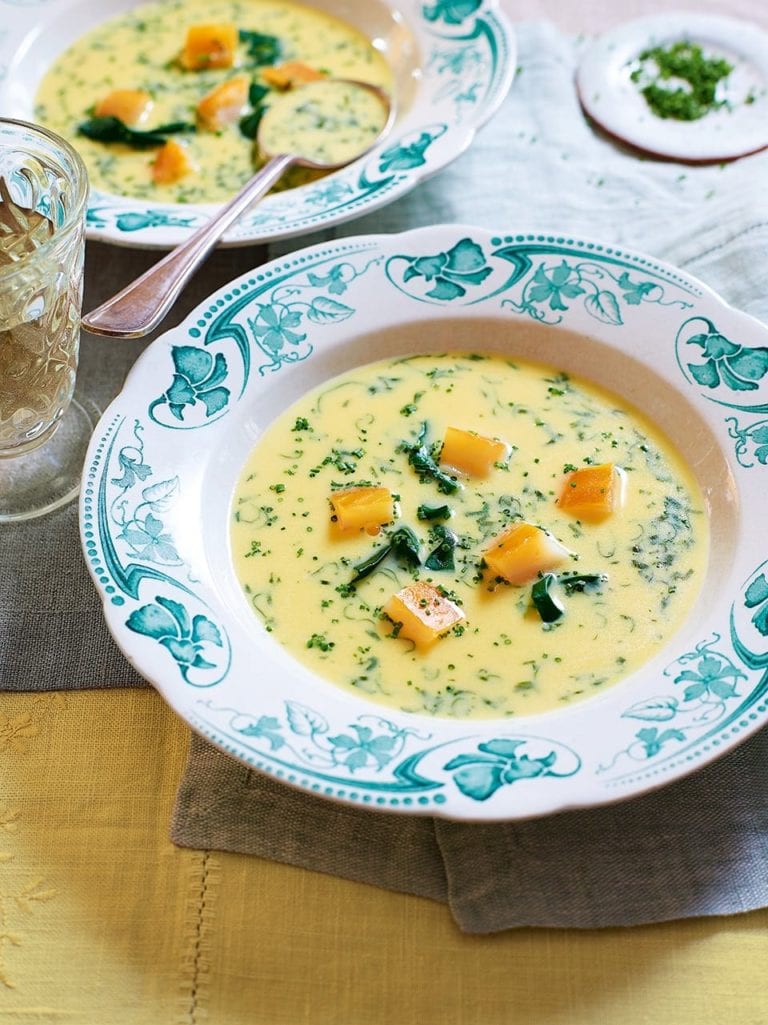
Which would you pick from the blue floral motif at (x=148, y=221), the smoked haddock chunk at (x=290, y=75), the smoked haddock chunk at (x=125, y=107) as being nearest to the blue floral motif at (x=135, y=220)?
the blue floral motif at (x=148, y=221)

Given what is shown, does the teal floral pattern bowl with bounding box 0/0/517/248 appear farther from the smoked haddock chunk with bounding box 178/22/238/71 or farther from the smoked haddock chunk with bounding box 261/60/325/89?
the smoked haddock chunk with bounding box 178/22/238/71

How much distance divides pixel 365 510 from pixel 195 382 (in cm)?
57

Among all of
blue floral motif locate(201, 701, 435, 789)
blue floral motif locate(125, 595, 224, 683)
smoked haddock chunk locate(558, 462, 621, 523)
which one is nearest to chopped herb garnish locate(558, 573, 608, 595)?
smoked haddock chunk locate(558, 462, 621, 523)

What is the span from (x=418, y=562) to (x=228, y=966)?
3.05ft

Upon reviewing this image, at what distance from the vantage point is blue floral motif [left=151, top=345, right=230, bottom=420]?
2.87 meters

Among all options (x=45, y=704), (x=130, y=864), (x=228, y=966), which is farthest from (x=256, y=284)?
(x=228, y=966)

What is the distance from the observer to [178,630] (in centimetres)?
242

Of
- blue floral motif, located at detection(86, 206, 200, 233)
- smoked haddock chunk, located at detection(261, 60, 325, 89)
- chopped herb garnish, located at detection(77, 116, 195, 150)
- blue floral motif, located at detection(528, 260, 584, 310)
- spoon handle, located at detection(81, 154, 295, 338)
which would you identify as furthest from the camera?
smoked haddock chunk, located at detection(261, 60, 325, 89)

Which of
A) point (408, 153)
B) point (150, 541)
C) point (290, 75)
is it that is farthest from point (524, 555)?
point (290, 75)

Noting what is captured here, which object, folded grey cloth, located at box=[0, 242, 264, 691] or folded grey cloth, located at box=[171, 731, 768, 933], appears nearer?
folded grey cloth, located at box=[171, 731, 768, 933]

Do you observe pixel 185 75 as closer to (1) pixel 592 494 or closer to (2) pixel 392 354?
(2) pixel 392 354

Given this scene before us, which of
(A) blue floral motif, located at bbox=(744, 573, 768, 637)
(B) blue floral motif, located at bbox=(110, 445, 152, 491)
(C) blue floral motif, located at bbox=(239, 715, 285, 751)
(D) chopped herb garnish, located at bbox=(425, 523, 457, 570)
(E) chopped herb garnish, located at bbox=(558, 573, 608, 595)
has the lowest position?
(B) blue floral motif, located at bbox=(110, 445, 152, 491)

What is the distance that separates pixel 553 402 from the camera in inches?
120

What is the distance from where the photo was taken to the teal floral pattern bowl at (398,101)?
3379 mm
